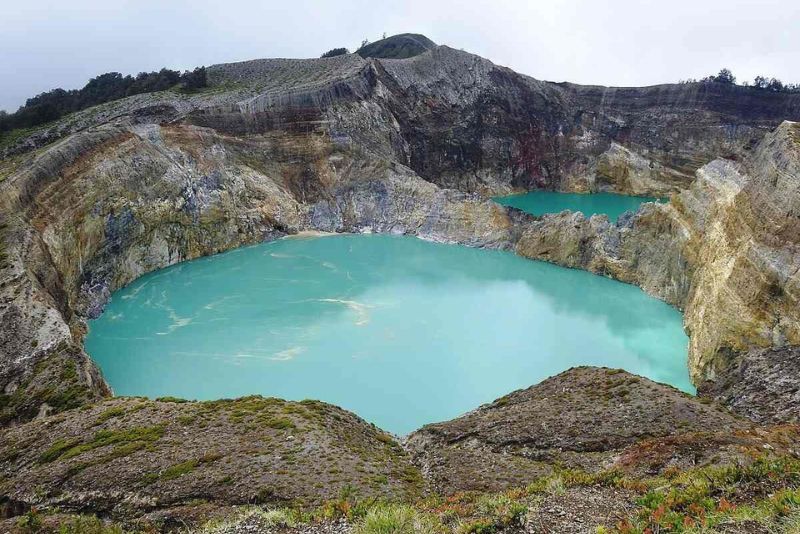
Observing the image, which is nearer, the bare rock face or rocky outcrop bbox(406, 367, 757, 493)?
rocky outcrop bbox(406, 367, 757, 493)

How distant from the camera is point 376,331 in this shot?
30656 millimetres

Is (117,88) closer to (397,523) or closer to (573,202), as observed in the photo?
(573,202)

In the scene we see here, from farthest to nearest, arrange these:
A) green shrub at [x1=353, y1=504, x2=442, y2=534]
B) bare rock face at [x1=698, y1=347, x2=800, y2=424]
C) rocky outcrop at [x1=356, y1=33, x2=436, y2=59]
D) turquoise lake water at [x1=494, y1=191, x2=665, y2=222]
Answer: rocky outcrop at [x1=356, y1=33, x2=436, y2=59] < turquoise lake water at [x1=494, y1=191, x2=665, y2=222] < bare rock face at [x1=698, y1=347, x2=800, y2=424] < green shrub at [x1=353, y1=504, x2=442, y2=534]

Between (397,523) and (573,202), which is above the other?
(573,202)

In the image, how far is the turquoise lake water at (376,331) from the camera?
24.3 metres

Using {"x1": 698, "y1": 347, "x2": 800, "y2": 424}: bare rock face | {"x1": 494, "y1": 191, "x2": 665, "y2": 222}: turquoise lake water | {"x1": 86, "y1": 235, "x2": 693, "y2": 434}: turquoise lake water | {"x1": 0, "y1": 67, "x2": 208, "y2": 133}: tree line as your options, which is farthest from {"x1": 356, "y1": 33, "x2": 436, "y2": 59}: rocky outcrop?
{"x1": 698, "y1": 347, "x2": 800, "y2": 424}: bare rock face

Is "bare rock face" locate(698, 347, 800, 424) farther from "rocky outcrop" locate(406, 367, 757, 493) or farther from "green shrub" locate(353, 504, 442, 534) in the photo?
"green shrub" locate(353, 504, 442, 534)

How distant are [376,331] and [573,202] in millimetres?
46961

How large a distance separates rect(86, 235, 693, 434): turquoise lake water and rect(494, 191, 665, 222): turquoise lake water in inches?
939

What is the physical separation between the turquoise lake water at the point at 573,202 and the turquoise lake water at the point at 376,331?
2386 cm

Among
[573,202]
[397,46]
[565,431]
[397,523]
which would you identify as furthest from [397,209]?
[397,46]

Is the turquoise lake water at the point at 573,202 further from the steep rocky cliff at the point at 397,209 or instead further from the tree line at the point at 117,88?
the tree line at the point at 117,88

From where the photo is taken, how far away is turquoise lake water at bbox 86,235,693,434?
24.3 metres

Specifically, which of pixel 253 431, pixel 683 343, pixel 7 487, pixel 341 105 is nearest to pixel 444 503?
pixel 253 431
